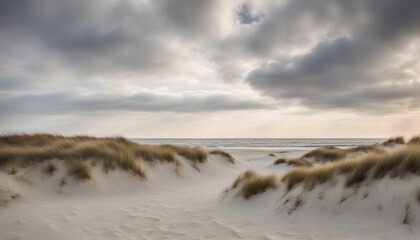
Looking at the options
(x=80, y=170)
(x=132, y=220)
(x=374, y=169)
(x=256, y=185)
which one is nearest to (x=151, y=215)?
(x=132, y=220)

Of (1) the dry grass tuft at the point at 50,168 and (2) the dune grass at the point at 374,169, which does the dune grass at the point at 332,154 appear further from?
(1) the dry grass tuft at the point at 50,168

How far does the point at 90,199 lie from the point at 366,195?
6193 millimetres

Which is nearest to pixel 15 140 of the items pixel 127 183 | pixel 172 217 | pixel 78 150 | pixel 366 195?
pixel 78 150

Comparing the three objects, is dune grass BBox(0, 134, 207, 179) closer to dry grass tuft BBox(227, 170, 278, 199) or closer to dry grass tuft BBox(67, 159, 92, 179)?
dry grass tuft BBox(67, 159, 92, 179)

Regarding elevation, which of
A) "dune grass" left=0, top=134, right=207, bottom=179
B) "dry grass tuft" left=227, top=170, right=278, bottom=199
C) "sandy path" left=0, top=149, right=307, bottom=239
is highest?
"dune grass" left=0, top=134, right=207, bottom=179

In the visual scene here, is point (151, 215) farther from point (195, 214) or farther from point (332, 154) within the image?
point (332, 154)

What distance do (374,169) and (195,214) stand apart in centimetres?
341

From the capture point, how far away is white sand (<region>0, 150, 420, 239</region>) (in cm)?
335

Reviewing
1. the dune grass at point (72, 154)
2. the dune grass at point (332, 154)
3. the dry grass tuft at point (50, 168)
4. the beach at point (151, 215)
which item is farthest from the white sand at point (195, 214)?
the dune grass at point (332, 154)

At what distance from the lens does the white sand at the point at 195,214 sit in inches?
132

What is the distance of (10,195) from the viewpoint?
18.1ft

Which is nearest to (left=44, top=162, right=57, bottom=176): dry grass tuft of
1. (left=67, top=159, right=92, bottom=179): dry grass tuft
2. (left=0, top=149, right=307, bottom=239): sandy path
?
(left=67, top=159, right=92, bottom=179): dry grass tuft

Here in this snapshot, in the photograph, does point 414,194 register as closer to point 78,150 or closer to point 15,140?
point 78,150

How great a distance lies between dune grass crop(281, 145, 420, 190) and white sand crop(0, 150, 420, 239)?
0.69 feet
